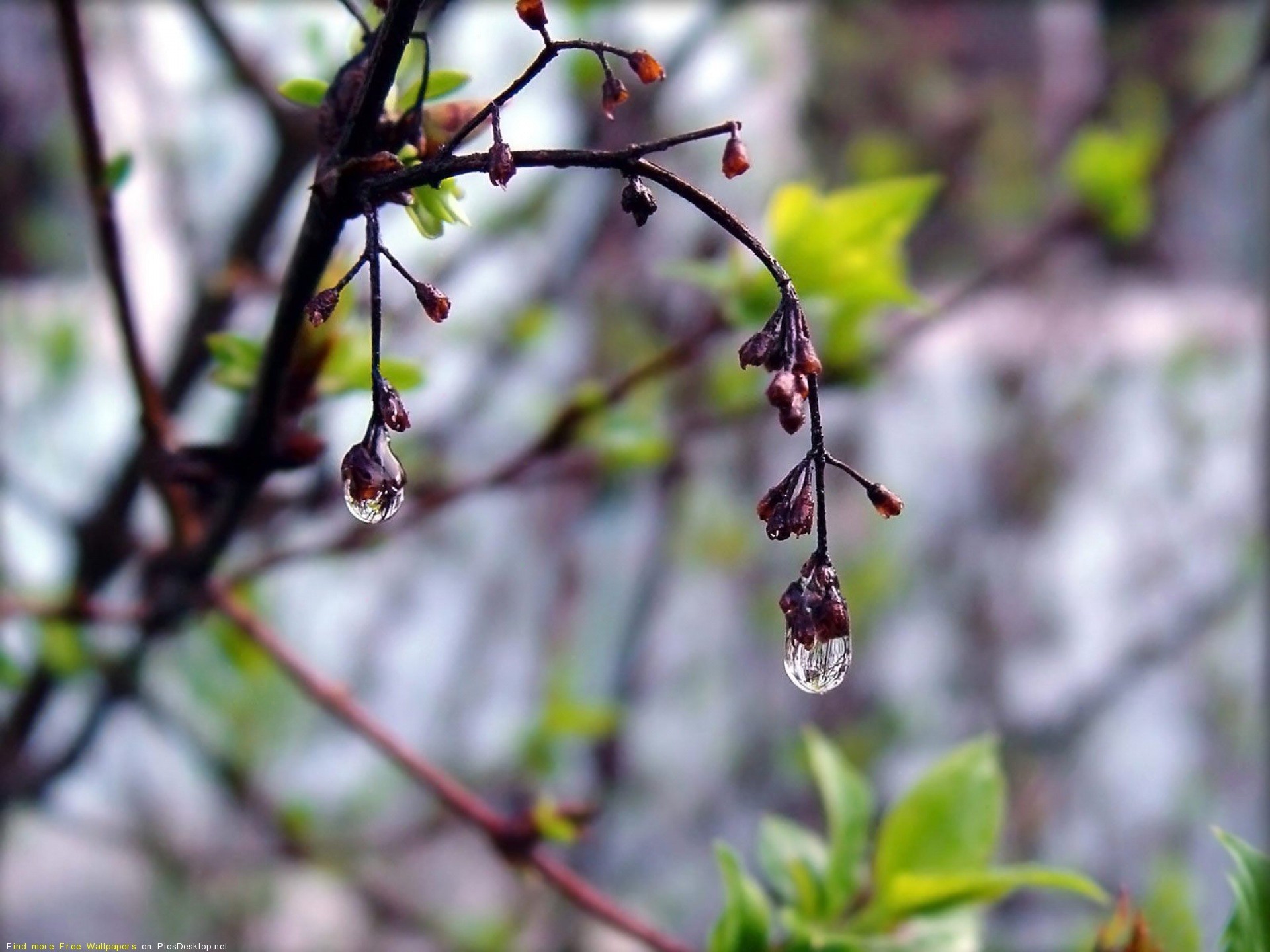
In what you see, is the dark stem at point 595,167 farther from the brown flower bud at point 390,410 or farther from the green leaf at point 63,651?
the green leaf at point 63,651

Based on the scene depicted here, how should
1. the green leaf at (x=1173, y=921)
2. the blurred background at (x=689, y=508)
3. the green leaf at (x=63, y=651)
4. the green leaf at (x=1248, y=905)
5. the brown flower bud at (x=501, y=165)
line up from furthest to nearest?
the blurred background at (x=689, y=508), the green leaf at (x=63, y=651), the green leaf at (x=1173, y=921), the green leaf at (x=1248, y=905), the brown flower bud at (x=501, y=165)

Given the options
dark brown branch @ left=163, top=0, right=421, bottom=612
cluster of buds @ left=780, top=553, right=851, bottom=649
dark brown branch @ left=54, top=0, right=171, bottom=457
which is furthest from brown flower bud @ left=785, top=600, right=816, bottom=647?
dark brown branch @ left=54, top=0, right=171, bottom=457

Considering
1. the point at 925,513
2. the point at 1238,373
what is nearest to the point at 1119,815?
the point at 925,513

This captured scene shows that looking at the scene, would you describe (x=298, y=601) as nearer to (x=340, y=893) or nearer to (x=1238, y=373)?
(x=340, y=893)

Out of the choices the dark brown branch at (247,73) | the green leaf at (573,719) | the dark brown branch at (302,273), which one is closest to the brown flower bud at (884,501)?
the dark brown branch at (302,273)

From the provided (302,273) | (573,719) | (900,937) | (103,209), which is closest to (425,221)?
(302,273)

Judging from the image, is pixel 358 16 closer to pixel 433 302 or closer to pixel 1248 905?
pixel 433 302
